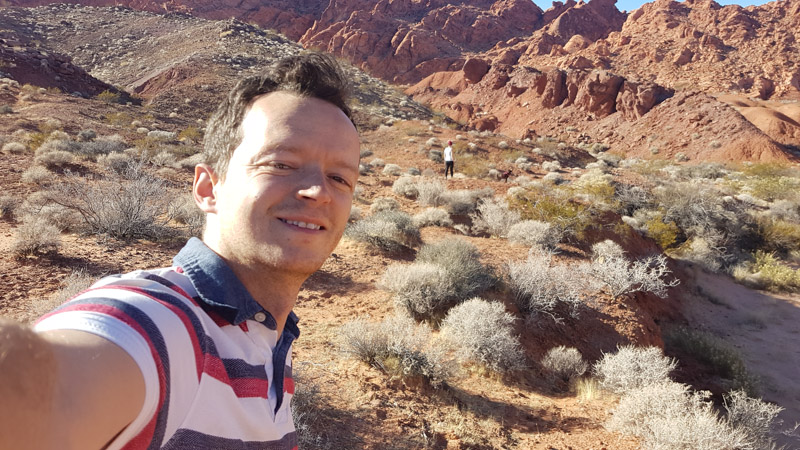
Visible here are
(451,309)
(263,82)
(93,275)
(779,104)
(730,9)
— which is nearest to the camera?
(263,82)

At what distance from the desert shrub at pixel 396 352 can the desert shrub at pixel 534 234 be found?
489cm

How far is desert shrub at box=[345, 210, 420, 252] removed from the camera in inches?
302

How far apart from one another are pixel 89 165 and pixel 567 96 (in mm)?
39766

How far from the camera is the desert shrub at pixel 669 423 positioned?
11.1ft

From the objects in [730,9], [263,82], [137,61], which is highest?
[730,9]

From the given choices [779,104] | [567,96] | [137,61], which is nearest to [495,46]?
[567,96]

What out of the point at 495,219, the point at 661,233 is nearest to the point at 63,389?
the point at 495,219

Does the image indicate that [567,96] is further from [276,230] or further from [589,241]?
[276,230]

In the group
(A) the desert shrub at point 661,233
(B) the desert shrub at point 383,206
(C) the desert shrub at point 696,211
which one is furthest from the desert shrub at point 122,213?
(C) the desert shrub at point 696,211

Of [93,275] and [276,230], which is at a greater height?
[276,230]

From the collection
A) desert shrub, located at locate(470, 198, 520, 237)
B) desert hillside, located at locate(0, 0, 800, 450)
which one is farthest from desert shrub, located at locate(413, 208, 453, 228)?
desert shrub, located at locate(470, 198, 520, 237)

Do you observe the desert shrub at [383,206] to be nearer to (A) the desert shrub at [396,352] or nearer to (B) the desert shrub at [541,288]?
(B) the desert shrub at [541,288]

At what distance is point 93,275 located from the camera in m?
4.72

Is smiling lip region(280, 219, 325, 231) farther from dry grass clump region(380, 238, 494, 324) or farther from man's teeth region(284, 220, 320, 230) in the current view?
dry grass clump region(380, 238, 494, 324)
